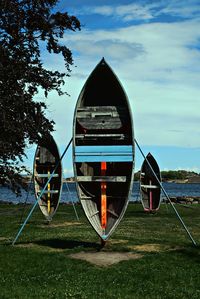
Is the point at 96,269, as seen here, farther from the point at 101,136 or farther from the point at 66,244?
the point at 101,136

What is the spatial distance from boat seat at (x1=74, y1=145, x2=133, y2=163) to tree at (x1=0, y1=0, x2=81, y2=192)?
361cm

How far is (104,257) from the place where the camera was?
15539 mm

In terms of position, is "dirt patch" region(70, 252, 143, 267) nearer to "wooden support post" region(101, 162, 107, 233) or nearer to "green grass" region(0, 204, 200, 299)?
"green grass" region(0, 204, 200, 299)

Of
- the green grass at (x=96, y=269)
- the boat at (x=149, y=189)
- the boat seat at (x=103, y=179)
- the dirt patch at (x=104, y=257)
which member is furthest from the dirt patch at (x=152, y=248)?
the boat at (x=149, y=189)

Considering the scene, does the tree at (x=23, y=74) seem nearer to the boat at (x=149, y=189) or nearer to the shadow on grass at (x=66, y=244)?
the shadow on grass at (x=66, y=244)

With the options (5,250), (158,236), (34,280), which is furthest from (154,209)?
(34,280)

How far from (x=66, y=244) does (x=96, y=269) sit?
4.72 m

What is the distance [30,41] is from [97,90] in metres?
6.23

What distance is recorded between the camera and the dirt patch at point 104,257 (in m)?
14.8

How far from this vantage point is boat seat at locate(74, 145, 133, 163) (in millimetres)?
17328

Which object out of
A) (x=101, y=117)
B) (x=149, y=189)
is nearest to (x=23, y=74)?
(x=101, y=117)

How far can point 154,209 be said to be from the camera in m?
35.8

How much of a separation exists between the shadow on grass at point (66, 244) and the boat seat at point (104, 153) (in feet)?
10.8

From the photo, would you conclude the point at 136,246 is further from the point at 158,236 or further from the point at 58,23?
the point at 58,23
